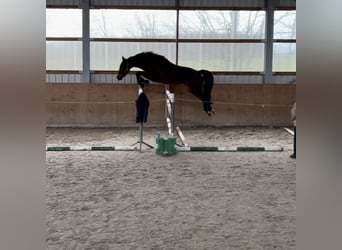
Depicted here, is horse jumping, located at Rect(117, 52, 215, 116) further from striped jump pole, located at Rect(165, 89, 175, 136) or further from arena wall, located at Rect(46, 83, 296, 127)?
striped jump pole, located at Rect(165, 89, 175, 136)

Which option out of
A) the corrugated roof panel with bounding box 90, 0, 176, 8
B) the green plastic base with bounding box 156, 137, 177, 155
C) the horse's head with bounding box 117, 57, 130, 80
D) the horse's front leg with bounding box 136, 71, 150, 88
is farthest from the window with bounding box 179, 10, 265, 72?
the green plastic base with bounding box 156, 137, 177, 155

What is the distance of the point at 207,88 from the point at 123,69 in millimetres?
1860

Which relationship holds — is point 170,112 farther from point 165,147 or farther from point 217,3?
point 217,3

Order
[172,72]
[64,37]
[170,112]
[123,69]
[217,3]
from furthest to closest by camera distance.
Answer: [217,3] < [64,37] < [172,72] < [123,69] < [170,112]

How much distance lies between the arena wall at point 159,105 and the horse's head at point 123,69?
0.22 meters

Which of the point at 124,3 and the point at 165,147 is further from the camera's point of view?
the point at 124,3

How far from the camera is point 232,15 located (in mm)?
10617

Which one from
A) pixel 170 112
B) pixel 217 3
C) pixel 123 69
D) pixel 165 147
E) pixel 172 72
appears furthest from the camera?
pixel 217 3

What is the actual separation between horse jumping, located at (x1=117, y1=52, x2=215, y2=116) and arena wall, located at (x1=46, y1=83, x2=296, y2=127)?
22 centimetres

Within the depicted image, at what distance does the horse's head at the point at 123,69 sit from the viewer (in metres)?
9.89

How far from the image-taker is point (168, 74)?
→ 33.0ft

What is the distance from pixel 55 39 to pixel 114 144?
3.96 m

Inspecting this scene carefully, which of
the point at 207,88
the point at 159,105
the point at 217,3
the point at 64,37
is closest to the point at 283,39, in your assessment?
the point at 217,3
